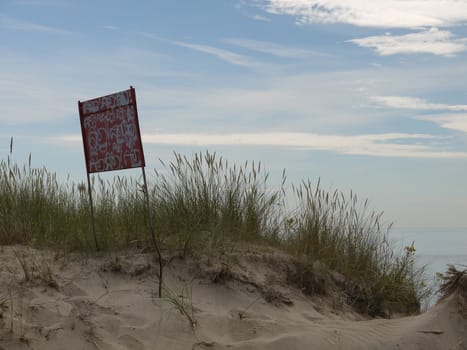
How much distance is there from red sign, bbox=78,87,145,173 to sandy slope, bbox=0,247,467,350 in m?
0.98

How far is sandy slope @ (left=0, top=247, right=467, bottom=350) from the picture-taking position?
463 cm

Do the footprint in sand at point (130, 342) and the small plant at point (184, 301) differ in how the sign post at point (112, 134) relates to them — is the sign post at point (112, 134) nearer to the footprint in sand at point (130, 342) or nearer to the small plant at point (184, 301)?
the small plant at point (184, 301)

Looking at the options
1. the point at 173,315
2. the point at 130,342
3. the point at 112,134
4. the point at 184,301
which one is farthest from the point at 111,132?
the point at 130,342

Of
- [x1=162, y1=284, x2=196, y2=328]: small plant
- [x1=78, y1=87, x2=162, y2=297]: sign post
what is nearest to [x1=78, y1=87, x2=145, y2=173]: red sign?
[x1=78, y1=87, x2=162, y2=297]: sign post

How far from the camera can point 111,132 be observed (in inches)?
Result: 224

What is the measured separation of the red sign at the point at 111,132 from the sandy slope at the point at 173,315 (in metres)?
0.98

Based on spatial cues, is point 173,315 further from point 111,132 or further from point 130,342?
point 111,132

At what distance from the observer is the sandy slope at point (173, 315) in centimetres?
463

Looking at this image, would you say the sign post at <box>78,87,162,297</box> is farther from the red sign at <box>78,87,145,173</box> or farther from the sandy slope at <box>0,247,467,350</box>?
the sandy slope at <box>0,247,467,350</box>

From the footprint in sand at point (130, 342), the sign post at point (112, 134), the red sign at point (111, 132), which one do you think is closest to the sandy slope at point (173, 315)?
the footprint in sand at point (130, 342)

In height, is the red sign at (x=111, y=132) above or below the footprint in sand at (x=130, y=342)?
above

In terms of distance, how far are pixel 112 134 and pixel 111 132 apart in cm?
2

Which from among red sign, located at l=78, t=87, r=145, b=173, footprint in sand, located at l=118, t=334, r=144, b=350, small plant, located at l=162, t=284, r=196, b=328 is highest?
red sign, located at l=78, t=87, r=145, b=173

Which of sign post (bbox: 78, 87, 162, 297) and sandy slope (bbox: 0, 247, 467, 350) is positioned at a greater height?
sign post (bbox: 78, 87, 162, 297)
